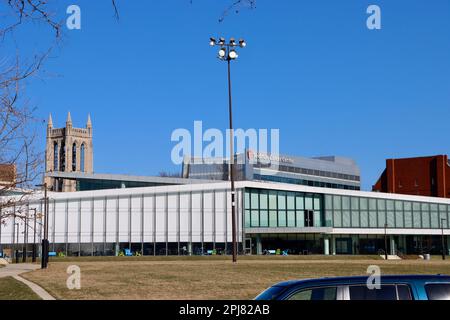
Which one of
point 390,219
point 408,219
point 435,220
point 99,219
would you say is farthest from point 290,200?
point 99,219

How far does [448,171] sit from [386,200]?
28.7 m

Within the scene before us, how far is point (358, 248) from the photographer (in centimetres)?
8156

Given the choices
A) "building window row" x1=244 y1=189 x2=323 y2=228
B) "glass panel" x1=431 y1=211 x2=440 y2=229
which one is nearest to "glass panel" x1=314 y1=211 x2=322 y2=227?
"building window row" x1=244 y1=189 x2=323 y2=228

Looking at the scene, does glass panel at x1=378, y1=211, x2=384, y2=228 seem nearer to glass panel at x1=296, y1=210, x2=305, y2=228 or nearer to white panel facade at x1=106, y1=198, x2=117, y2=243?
glass panel at x1=296, y1=210, x2=305, y2=228

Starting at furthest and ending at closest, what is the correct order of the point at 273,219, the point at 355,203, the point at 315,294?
the point at 355,203
the point at 273,219
the point at 315,294

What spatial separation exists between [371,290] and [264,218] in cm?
6934

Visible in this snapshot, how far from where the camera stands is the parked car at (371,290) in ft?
24.7

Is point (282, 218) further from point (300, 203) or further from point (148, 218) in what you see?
point (148, 218)

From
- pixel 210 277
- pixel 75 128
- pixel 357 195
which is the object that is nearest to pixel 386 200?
pixel 357 195

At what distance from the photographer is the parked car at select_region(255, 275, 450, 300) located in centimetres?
754

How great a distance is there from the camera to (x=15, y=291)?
851 inches

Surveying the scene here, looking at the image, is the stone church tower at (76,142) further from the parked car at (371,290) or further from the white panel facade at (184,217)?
the parked car at (371,290)

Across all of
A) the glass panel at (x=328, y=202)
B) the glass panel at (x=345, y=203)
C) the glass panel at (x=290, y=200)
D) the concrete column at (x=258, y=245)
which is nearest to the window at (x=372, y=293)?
the concrete column at (x=258, y=245)
